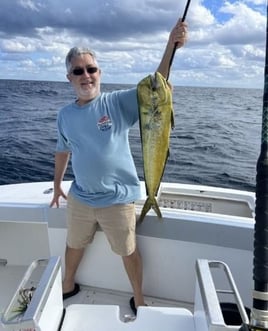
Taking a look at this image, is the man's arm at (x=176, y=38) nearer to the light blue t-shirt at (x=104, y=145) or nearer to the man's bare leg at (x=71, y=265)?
the light blue t-shirt at (x=104, y=145)

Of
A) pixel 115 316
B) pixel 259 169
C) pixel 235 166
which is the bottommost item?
pixel 235 166

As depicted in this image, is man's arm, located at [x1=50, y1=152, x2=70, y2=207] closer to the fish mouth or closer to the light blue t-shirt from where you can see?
the light blue t-shirt

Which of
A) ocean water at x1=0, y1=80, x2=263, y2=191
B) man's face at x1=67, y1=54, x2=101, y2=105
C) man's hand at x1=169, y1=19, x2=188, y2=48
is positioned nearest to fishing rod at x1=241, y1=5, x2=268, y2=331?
man's hand at x1=169, y1=19, x2=188, y2=48

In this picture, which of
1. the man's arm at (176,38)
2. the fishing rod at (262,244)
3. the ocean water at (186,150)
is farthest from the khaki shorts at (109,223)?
the ocean water at (186,150)

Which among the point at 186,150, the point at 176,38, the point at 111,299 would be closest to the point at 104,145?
the point at 176,38

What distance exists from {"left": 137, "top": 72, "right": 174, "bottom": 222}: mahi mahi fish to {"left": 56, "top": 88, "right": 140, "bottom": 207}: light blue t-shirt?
0.38 meters

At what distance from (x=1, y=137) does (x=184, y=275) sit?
457 inches

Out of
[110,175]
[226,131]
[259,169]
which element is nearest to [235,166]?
[226,131]

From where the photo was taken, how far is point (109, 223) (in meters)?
2.78

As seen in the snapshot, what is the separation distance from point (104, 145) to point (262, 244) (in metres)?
1.37

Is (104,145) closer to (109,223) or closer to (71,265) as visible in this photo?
(109,223)

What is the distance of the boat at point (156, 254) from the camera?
2.23m

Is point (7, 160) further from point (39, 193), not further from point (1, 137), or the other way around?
point (39, 193)

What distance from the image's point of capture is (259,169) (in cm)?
160
